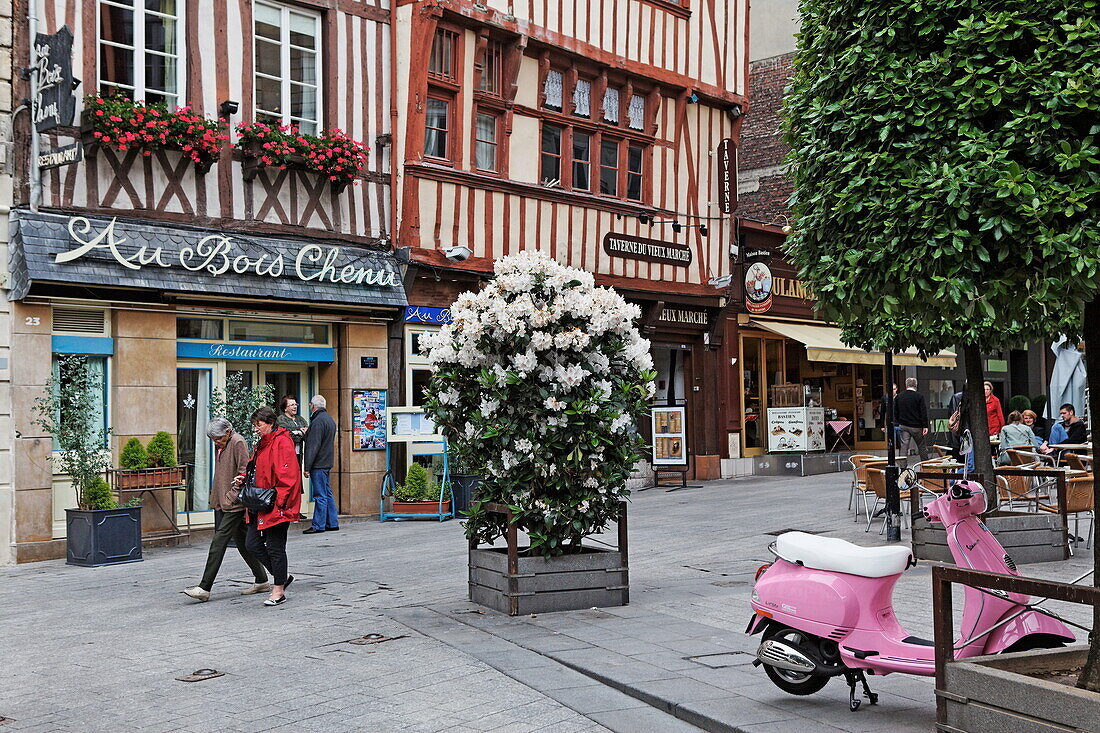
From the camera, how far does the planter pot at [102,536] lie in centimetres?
1180

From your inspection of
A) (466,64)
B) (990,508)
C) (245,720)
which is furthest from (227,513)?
(466,64)

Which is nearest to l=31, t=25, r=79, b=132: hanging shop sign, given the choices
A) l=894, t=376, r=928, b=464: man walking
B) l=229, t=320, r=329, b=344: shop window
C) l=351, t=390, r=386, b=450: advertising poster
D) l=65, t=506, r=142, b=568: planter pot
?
l=229, t=320, r=329, b=344: shop window

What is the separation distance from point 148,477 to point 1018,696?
1058 cm

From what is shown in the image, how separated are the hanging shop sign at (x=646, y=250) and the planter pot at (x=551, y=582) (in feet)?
35.6

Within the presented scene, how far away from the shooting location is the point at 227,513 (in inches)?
379

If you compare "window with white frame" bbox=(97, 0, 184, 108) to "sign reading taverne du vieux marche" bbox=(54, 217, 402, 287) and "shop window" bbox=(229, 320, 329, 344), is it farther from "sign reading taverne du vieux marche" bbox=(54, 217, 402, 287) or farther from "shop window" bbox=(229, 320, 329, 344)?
"shop window" bbox=(229, 320, 329, 344)

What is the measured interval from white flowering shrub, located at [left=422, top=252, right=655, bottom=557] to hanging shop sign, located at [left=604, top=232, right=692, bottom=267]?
1045 cm

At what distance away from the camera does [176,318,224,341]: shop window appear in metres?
14.1

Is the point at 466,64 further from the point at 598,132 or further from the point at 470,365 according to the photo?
the point at 470,365

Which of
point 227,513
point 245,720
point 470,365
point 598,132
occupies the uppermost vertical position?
point 598,132

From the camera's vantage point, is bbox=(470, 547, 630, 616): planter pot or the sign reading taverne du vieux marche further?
the sign reading taverne du vieux marche

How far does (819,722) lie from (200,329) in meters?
10.7

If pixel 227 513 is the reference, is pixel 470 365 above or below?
above

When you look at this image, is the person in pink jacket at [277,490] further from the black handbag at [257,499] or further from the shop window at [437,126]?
the shop window at [437,126]
